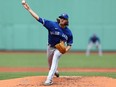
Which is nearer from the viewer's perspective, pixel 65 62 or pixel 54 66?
pixel 54 66

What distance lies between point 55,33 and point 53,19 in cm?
1742

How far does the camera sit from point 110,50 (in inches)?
1075

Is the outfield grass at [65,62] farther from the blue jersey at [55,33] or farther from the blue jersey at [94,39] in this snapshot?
the blue jersey at [55,33]

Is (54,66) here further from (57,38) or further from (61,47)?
(57,38)

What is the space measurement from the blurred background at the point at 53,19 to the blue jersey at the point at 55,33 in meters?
17.0

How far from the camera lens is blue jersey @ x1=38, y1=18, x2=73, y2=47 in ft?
30.1

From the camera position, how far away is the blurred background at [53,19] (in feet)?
87.0

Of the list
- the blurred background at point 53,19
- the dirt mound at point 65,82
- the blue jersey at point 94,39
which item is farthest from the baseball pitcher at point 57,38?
the blurred background at point 53,19

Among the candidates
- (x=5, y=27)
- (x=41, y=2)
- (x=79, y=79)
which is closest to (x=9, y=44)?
(x=5, y=27)

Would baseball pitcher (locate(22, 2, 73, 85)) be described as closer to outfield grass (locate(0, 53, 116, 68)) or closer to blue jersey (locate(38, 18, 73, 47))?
blue jersey (locate(38, 18, 73, 47))

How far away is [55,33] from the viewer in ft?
30.3

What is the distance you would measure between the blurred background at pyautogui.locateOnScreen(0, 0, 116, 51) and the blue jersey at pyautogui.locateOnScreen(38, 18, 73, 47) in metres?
17.0

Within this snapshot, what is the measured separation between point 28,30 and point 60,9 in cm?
240

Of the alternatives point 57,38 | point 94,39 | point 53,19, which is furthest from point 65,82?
point 53,19
